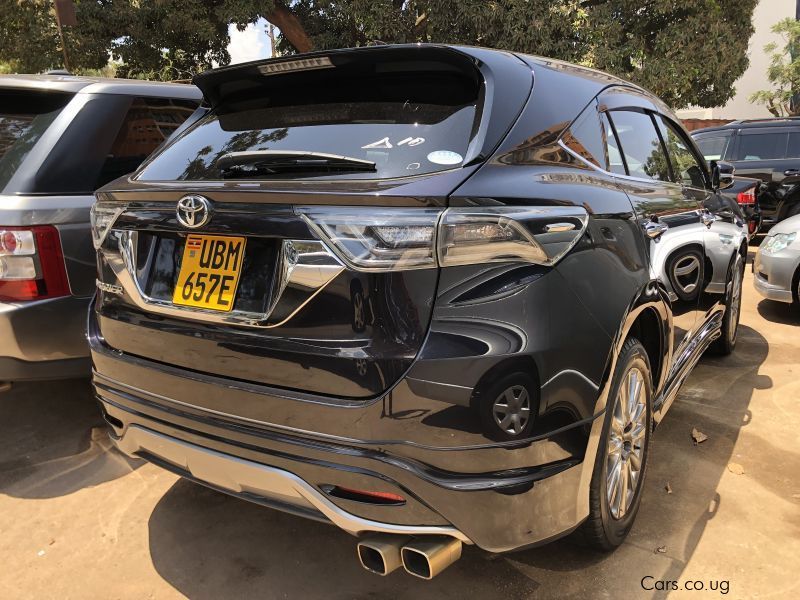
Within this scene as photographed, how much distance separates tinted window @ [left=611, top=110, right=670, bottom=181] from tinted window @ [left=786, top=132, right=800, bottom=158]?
7050 millimetres

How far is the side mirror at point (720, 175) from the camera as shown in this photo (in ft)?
12.7

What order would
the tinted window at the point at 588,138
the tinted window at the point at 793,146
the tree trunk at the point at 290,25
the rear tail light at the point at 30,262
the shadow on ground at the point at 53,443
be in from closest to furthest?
the tinted window at the point at 588,138 < the rear tail light at the point at 30,262 < the shadow on ground at the point at 53,443 < the tinted window at the point at 793,146 < the tree trunk at the point at 290,25

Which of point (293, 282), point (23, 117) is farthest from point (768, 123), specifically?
point (293, 282)

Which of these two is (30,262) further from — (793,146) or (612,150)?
(793,146)

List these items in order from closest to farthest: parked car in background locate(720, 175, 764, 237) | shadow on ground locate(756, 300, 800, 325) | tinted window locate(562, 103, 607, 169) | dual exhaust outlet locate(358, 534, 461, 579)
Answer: dual exhaust outlet locate(358, 534, 461, 579)
tinted window locate(562, 103, 607, 169)
shadow on ground locate(756, 300, 800, 325)
parked car in background locate(720, 175, 764, 237)

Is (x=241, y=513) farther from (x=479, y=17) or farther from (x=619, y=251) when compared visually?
(x=479, y=17)

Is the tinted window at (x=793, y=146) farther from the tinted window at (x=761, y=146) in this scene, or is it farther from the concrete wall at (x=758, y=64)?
the concrete wall at (x=758, y=64)

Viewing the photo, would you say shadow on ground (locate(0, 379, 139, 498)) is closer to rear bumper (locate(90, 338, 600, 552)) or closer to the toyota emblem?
rear bumper (locate(90, 338, 600, 552))

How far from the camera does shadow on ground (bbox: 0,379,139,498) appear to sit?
9.87 ft

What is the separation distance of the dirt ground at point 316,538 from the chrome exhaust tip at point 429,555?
182 millimetres

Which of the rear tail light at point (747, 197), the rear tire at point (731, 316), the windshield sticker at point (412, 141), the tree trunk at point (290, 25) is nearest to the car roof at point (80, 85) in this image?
the windshield sticker at point (412, 141)

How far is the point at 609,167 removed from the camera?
232 cm

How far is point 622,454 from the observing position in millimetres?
2303

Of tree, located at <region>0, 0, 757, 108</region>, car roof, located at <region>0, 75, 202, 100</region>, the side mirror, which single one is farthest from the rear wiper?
tree, located at <region>0, 0, 757, 108</region>
